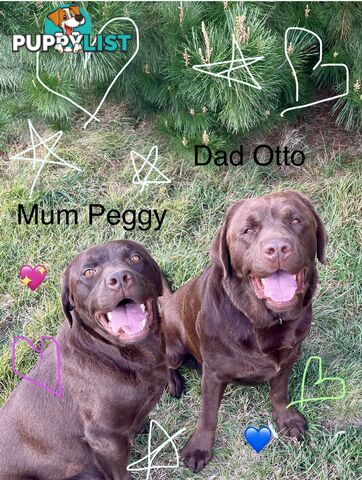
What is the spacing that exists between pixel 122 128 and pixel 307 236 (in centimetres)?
216

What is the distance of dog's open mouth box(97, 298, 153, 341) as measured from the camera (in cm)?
226

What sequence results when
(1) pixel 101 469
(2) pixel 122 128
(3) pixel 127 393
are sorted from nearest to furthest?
(3) pixel 127 393
(1) pixel 101 469
(2) pixel 122 128

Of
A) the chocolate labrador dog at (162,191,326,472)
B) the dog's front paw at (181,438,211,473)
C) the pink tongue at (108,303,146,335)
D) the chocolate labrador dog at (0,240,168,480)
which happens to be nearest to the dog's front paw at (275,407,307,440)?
the chocolate labrador dog at (162,191,326,472)

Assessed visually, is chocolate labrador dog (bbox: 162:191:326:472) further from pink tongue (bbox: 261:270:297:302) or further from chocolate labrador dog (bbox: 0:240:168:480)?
chocolate labrador dog (bbox: 0:240:168:480)

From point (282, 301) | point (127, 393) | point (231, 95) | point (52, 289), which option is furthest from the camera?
→ point (52, 289)

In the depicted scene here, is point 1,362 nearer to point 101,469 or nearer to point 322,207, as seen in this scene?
point 101,469

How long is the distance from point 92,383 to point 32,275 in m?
1.17

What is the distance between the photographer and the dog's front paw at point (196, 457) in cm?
290

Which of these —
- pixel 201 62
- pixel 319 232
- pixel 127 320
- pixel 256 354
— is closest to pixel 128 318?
pixel 127 320

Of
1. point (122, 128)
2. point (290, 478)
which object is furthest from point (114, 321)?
point (122, 128)

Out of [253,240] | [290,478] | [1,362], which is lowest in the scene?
[290,478]

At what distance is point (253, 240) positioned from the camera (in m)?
2.29

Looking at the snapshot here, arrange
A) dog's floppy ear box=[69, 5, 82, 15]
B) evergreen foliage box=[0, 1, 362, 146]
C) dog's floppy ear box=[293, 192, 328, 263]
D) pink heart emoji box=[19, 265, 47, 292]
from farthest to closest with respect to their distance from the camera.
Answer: pink heart emoji box=[19, 265, 47, 292] < evergreen foliage box=[0, 1, 362, 146] < dog's floppy ear box=[69, 5, 82, 15] < dog's floppy ear box=[293, 192, 328, 263]

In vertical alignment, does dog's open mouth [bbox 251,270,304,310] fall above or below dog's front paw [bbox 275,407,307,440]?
above
